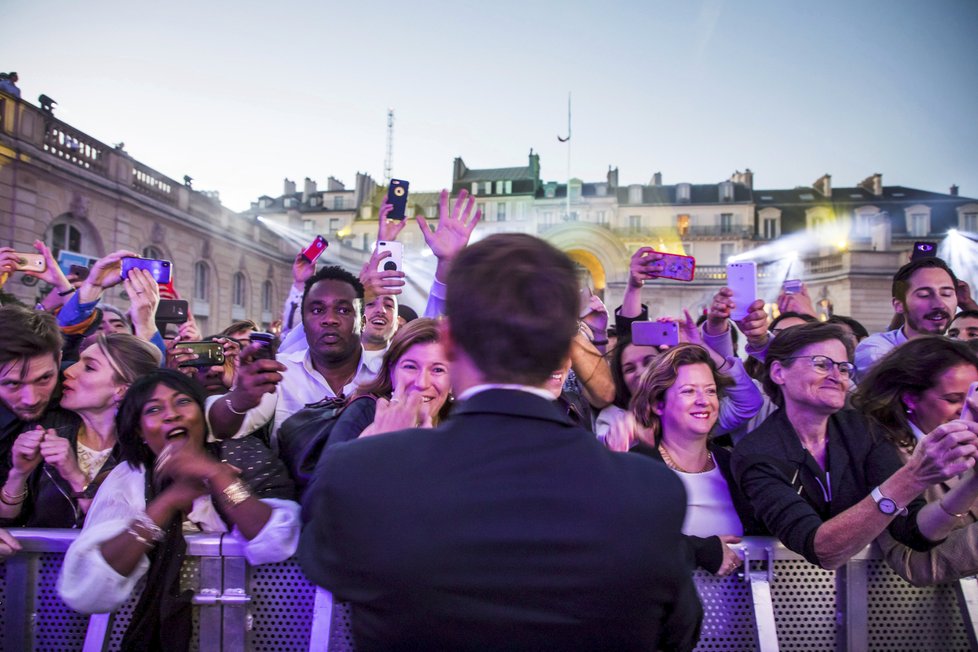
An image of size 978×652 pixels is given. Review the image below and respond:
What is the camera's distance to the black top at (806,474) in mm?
2395

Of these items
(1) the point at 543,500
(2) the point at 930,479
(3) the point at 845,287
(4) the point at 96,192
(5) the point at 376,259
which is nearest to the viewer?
(1) the point at 543,500

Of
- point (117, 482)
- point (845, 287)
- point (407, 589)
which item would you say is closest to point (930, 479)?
point (407, 589)

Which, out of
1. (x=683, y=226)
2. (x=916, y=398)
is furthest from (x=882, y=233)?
(x=916, y=398)

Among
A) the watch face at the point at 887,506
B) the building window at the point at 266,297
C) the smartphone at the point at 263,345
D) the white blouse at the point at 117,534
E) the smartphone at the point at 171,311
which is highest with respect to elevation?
the building window at the point at 266,297

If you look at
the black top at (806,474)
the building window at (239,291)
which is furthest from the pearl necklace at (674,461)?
the building window at (239,291)

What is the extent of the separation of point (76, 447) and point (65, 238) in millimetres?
17943

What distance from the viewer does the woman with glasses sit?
2.17m

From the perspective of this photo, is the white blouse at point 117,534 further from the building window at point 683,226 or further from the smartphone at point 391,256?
the building window at point 683,226

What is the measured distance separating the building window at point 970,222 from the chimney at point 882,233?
531 centimetres

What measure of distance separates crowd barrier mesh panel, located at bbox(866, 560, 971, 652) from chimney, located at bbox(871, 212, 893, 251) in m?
48.1

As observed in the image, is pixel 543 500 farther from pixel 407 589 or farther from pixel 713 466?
pixel 713 466

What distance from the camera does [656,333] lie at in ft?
12.2

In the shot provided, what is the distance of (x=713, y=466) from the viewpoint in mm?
3014

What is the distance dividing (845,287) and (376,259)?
1320 inches
